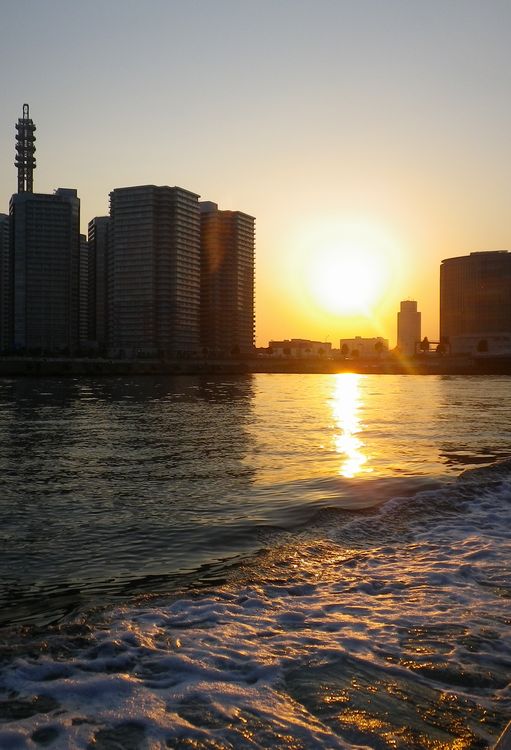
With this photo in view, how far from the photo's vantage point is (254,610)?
25.2 ft

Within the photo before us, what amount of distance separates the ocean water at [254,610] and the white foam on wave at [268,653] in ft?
0.08

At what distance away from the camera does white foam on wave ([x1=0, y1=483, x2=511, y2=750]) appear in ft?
16.7

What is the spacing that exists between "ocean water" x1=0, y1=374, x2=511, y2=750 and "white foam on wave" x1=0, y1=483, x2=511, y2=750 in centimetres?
2

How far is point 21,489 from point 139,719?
12.4 meters

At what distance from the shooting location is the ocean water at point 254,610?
518 centimetres

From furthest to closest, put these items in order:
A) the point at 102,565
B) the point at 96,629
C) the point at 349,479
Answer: the point at 349,479 < the point at 102,565 < the point at 96,629

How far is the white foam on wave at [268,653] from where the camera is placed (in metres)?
5.09

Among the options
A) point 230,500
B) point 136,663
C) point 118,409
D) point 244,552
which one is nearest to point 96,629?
point 136,663

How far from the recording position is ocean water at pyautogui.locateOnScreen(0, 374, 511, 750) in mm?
5180

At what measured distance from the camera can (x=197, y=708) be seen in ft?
17.7

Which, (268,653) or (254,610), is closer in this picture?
(268,653)

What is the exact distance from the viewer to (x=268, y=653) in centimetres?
643

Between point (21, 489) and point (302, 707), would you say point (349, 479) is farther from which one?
point (302, 707)

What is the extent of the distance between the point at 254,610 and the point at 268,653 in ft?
4.08
